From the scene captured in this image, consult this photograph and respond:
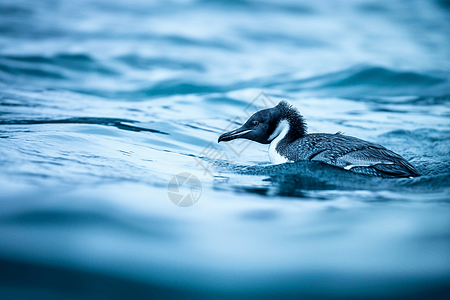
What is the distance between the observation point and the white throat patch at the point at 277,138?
5.34m

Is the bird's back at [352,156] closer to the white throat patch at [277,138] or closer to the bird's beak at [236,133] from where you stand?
the white throat patch at [277,138]

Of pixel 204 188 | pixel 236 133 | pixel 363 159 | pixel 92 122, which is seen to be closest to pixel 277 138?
pixel 236 133

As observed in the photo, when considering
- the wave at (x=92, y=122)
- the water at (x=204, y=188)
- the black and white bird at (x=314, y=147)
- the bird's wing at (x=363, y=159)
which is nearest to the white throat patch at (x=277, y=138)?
the black and white bird at (x=314, y=147)

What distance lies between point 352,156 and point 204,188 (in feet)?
5.34

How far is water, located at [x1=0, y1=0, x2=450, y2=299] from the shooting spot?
2.64 m

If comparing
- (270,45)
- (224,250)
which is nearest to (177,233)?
(224,250)

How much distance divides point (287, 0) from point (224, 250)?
19.7 metres

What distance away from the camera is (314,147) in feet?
16.0

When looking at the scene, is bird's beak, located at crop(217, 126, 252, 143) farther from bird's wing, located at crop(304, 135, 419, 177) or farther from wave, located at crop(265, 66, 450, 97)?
wave, located at crop(265, 66, 450, 97)

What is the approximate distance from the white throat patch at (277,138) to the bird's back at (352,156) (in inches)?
11.1

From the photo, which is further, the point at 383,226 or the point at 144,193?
the point at 144,193

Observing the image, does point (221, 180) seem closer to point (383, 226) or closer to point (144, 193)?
point (144, 193)

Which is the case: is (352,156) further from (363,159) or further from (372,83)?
(372,83)

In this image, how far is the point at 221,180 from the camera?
15.6 feet
